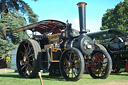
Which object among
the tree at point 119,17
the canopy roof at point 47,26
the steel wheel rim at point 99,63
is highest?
the tree at point 119,17

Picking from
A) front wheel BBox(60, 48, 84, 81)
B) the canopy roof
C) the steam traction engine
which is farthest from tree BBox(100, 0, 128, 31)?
front wheel BBox(60, 48, 84, 81)

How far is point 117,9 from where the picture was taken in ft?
94.8

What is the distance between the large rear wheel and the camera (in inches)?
306

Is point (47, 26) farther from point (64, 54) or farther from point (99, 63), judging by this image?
point (99, 63)

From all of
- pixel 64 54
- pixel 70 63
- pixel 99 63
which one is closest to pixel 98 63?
pixel 99 63

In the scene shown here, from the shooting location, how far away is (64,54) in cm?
688

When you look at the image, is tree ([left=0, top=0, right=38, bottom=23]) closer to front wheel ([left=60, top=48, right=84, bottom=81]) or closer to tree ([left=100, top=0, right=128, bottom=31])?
tree ([left=100, top=0, right=128, bottom=31])

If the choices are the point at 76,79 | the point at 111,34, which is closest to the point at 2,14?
the point at 111,34

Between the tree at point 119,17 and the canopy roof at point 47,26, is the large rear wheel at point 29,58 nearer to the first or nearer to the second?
the canopy roof at point 47,26

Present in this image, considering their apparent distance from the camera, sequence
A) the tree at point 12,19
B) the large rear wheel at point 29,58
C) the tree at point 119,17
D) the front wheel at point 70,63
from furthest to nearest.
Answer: the tree at point 119,17, the tree at point 12,19, the large rear wheel at point 29,58, the front wheel at point 70,63

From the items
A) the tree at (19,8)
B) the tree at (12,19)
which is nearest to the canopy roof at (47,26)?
the tree at (12,19)

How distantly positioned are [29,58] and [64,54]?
2.18 meters

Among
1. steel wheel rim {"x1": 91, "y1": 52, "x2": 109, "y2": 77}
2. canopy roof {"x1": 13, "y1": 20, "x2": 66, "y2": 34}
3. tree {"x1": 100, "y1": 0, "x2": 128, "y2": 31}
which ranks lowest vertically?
steel wheel rim {"x1": 91, "y1": 52, "x2": 109, "y2": 77}

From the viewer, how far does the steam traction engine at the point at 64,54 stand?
6.73 m
